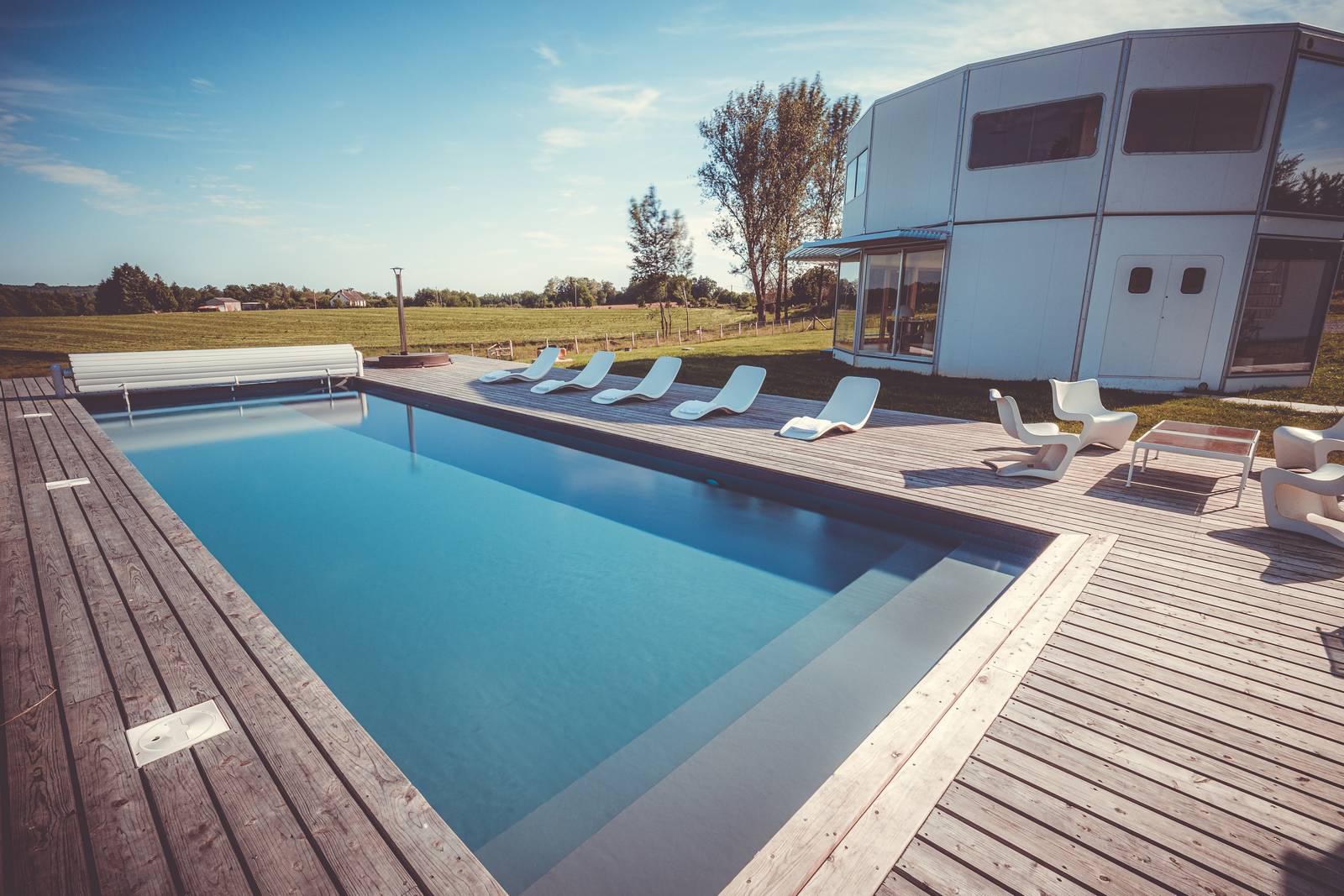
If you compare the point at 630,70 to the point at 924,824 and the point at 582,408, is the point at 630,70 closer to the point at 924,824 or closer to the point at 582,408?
the point at 582,408

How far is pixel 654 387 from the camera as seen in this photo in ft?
30.8

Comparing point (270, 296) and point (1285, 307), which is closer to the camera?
point (1285, 307)

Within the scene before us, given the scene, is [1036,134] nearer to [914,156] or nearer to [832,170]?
[914,156]

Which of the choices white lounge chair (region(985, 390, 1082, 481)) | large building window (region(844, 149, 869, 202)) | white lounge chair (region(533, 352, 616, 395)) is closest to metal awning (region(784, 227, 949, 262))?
large building window (region(844, 149, 869, 202))

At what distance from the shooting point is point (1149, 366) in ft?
32.1

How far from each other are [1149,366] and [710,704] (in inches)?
415

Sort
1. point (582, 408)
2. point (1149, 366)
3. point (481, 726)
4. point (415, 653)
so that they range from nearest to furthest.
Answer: point (481, 726) < point (415, 653) < point (582, 408) < point (1149, 366)

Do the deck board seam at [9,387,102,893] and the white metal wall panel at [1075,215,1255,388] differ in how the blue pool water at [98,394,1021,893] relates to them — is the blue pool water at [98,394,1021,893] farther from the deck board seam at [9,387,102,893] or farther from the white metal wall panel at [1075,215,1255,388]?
the white metal wall panel at [1075,215,1255,388]

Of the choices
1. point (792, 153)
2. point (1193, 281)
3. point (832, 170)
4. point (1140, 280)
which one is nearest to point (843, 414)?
point (1140, 280)

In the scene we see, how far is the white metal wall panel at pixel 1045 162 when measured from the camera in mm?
9414

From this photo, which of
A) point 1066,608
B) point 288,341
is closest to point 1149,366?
point 1066,608

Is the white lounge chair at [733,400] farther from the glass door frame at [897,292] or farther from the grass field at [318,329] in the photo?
the grass field at [318,329]

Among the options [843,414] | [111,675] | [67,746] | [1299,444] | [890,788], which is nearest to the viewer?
[890,788]

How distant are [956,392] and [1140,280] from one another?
3.35 metres
